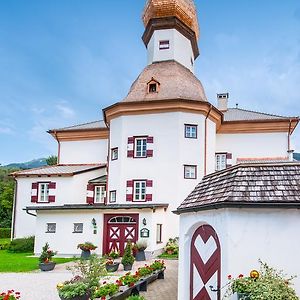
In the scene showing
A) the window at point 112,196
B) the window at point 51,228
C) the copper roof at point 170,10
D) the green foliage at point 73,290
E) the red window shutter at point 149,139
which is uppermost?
the copper roof at point 170,10

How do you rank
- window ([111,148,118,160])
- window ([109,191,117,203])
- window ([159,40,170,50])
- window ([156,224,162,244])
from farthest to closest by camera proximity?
window ([159,40,170,50]) → window ([111,148,118,160]) → window ([109,191,117,203]) → window ([156,224,162,244])

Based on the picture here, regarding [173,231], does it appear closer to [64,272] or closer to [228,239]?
[64,272]

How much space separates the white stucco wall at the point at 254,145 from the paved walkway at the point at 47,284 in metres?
13.9

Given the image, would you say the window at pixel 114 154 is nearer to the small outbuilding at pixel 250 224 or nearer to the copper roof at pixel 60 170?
the copper roof at pixel 60 170

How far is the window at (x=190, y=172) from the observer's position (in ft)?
80.0

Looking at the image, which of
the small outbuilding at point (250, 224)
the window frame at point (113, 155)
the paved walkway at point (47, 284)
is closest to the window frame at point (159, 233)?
the paved walkway at point (47, 284)

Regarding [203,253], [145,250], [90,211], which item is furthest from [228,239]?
[90,211]

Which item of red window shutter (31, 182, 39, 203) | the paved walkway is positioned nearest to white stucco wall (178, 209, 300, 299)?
the paved walkway

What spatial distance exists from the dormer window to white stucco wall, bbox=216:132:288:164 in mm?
6520

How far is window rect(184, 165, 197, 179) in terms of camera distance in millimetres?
24391

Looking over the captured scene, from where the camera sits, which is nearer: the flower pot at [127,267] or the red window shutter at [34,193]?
the flower pot at [127,267]

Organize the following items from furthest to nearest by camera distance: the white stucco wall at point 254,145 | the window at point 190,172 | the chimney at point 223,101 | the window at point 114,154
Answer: the chimney at point 223,101
the white stucco wall at point 254,145
the window at point 114,154
the window at point 190,172

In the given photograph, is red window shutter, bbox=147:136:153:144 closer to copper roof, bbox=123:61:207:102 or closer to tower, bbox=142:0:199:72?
copper roof, bbox=123:61:207:102

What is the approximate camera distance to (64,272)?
16.0 meters
